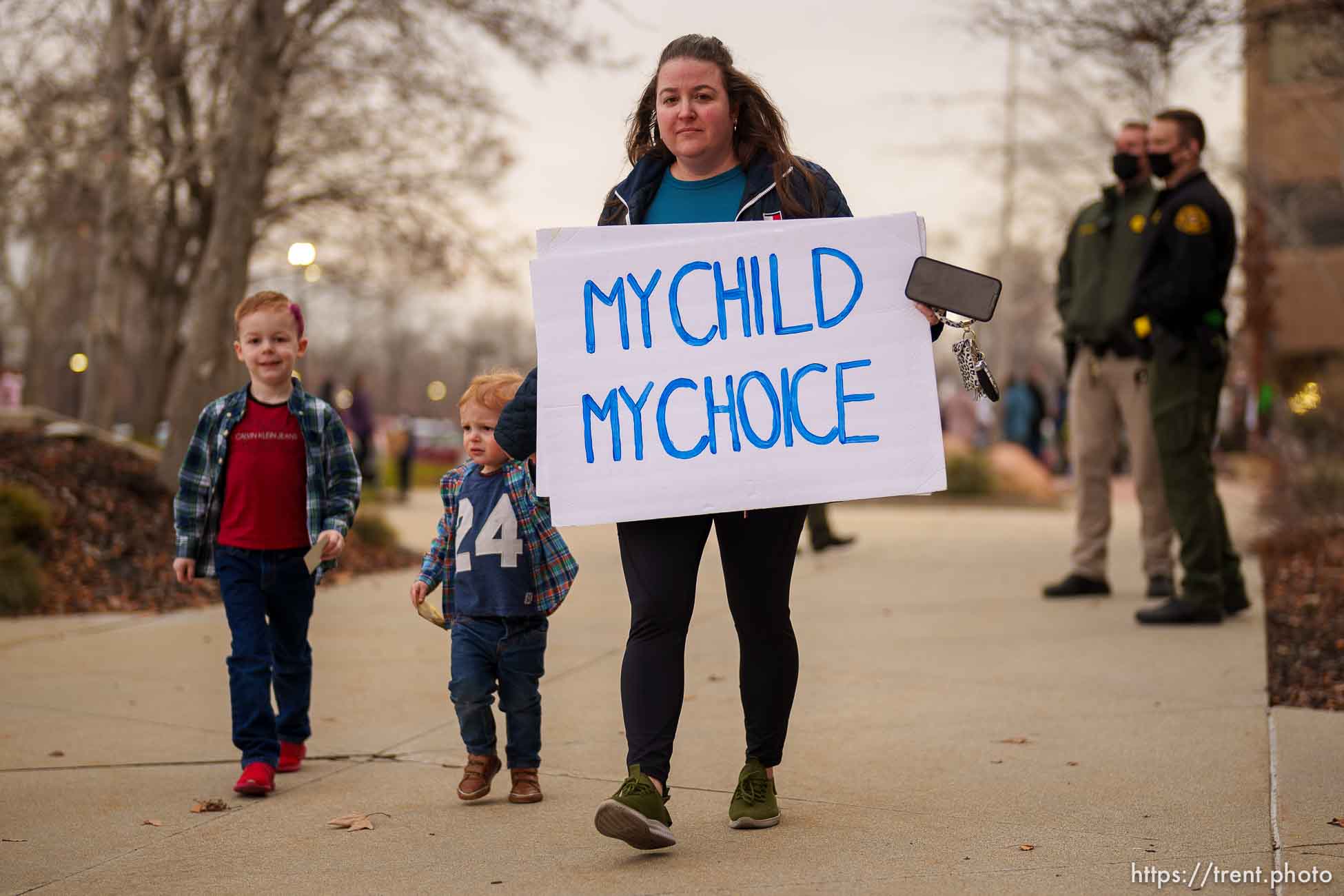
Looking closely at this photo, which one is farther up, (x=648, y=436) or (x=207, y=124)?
(x=207, y=124)

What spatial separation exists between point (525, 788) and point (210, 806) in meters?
0.91

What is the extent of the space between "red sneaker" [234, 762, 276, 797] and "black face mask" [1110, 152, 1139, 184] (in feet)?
18.0

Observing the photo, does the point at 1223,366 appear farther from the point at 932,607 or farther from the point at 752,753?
the point at 752,753

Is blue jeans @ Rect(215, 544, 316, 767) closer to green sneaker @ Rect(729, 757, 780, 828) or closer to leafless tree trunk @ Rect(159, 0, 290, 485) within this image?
green sneaker @ Rect(729, 757, 780, 828)

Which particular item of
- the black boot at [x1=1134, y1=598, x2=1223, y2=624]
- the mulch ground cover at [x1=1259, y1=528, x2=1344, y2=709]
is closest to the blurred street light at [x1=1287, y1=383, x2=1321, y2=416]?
the mulch ground cover at [x1=1259, y1=528, x2=1344, y2=709]

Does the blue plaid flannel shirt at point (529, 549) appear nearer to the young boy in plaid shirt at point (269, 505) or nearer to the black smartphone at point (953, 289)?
the young boy in plaid shirt at point (269, 505)

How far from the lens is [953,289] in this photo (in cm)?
387

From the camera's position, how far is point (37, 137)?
14.5 m

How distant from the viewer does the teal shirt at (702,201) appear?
4125 mm

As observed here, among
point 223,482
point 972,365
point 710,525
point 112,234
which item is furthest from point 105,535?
point 112,234

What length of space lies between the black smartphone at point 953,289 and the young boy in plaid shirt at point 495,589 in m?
1.28

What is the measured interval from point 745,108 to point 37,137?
482 inches

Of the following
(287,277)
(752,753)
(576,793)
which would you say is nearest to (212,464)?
(576,793)

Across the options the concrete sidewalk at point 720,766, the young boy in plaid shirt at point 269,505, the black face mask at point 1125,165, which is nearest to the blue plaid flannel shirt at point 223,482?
the young boy in plaid shirt at point 269,505
